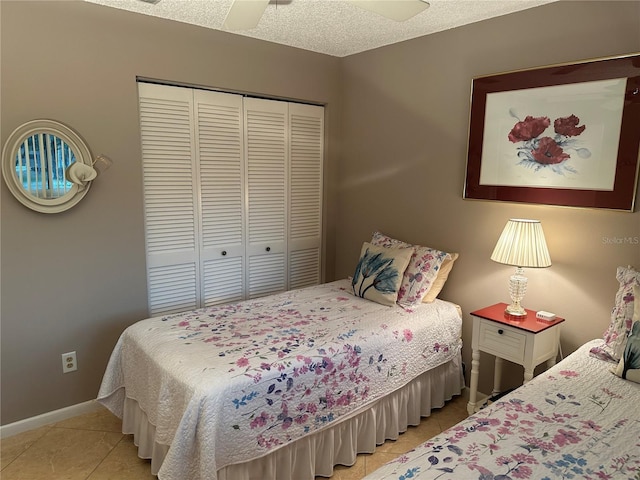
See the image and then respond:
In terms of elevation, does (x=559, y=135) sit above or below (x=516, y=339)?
above

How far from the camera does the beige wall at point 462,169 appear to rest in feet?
7.55

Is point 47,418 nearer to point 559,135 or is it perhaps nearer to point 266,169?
point 266,169

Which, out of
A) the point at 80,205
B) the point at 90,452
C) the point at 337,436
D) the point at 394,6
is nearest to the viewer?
the point at 394,6

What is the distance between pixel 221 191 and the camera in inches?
124

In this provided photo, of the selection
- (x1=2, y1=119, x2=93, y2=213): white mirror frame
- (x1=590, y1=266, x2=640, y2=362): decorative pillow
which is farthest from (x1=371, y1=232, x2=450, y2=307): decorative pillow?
(x1=2, y1=119, x2=93, y2=213): white mirror frame

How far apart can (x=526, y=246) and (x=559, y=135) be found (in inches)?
25.7

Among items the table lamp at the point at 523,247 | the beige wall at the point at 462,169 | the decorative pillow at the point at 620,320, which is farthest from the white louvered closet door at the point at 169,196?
the decorative pillow at the point at 620,320

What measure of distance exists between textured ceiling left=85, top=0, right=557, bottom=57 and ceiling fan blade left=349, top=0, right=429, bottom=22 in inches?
23.7

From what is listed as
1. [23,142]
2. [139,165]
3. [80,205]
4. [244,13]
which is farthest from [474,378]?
[23,142]

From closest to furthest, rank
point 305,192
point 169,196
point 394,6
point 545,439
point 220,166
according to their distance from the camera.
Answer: point 545,439, point 394,6, point 169,196, point 220,166, point 305,192

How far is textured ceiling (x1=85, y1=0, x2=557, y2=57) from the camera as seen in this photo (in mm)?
2465

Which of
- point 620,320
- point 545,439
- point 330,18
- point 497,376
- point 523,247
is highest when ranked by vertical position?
point 330,18

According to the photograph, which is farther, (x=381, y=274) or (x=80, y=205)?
(x=381, y=274)

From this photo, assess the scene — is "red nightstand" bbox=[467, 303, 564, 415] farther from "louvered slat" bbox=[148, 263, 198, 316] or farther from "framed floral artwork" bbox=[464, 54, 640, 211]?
"louvered slat" bbox=[148, 263, 198, 316]
